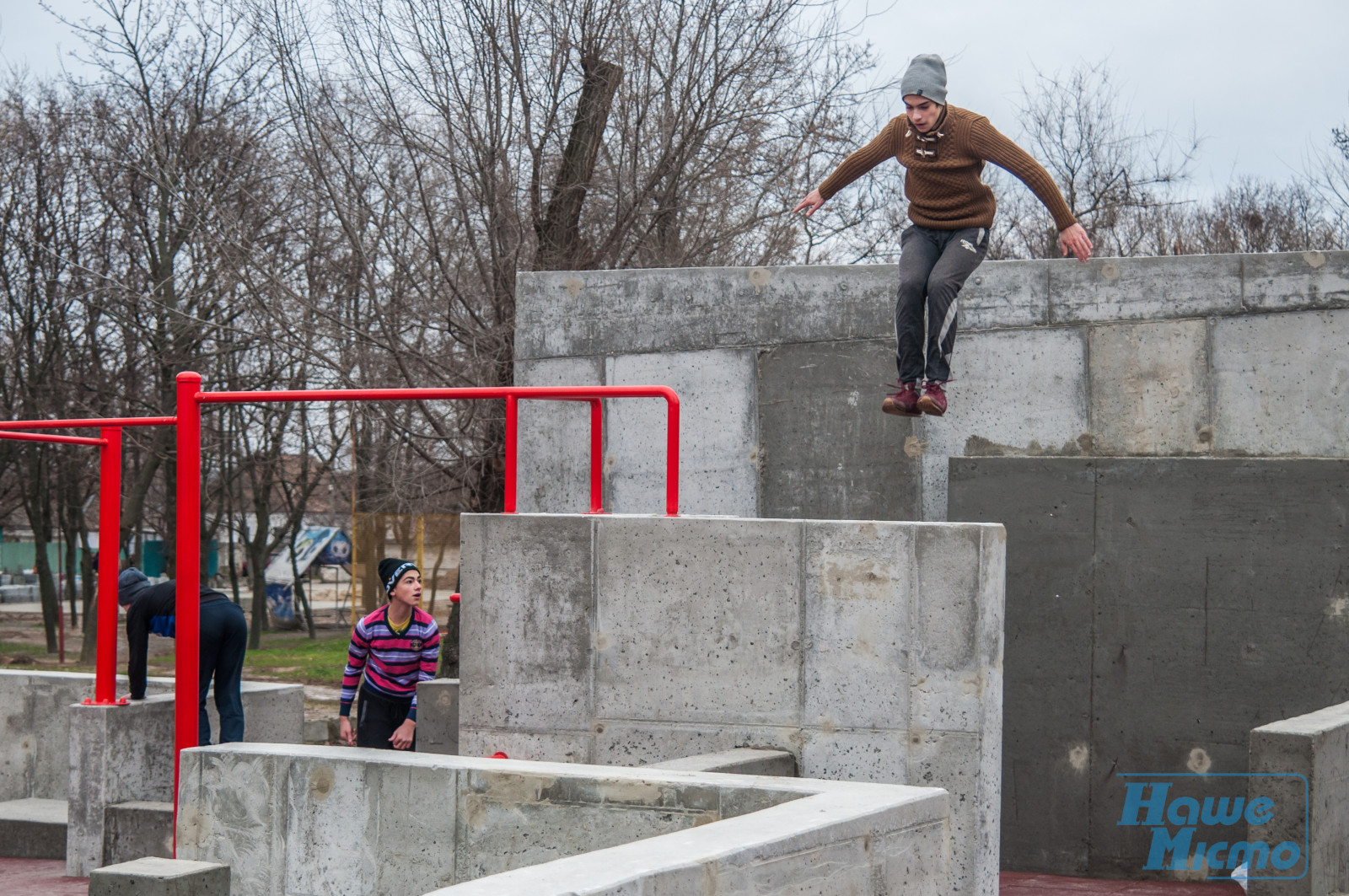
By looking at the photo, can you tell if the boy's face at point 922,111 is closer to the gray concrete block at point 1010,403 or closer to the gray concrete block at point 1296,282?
the gray concrete block at point 1010,403

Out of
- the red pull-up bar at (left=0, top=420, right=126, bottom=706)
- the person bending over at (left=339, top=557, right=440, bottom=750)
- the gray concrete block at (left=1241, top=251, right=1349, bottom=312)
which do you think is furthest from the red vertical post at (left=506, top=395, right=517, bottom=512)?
the gray concrete block at (left=1241, top=251, right=1349, bottom=312)

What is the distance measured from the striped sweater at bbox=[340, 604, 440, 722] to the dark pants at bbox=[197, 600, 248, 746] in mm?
701

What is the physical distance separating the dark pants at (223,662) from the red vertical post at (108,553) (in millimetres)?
640

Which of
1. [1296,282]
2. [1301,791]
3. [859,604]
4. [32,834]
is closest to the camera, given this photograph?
[1301,791]

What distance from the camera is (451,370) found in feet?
39.5

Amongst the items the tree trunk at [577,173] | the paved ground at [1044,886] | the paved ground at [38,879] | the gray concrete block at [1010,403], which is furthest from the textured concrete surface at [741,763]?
the tree trunk at [577,173]

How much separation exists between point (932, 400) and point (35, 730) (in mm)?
6961

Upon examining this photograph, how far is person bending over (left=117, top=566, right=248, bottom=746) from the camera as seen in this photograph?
24.4ft

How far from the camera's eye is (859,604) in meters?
6.03

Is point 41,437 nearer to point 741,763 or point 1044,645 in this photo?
point 741,763

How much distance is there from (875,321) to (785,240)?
570cm

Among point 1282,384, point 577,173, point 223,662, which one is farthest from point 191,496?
point 1282,384

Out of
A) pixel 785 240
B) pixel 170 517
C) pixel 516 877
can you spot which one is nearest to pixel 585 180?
pixel 785 240

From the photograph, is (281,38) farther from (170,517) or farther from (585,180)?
(170,517)
